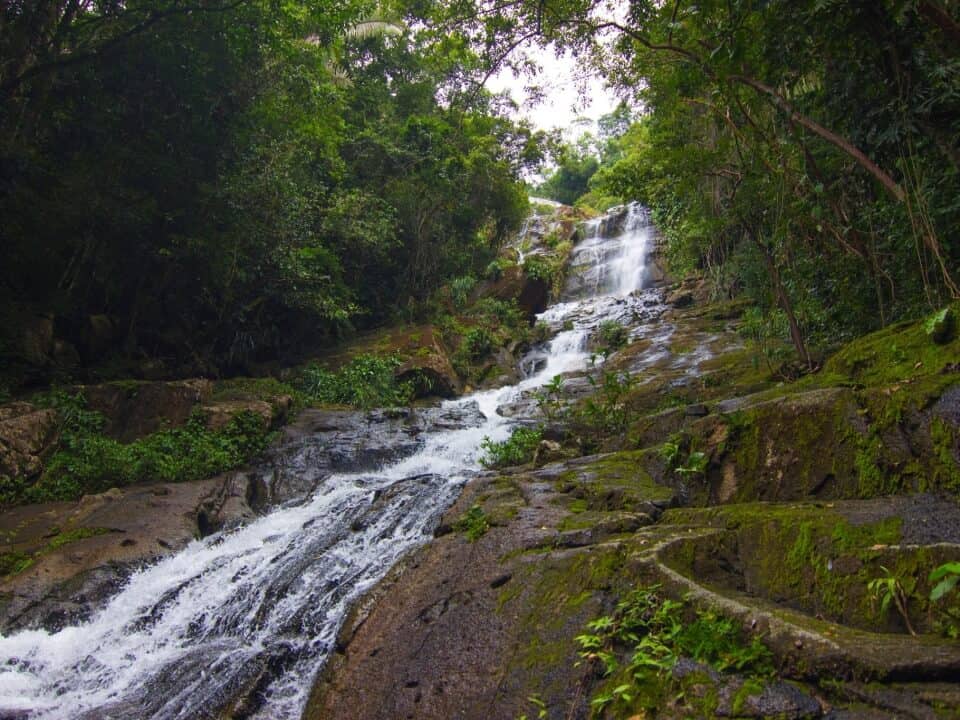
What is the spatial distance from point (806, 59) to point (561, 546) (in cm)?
491

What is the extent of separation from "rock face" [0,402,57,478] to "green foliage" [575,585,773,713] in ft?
30.5

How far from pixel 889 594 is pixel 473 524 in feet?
11.4

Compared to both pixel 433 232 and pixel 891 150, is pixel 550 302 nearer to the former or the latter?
pixel 433 232

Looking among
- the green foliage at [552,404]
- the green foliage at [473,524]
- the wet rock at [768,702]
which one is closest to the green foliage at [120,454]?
the green foliage at [552,404]

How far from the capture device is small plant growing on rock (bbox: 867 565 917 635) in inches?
104

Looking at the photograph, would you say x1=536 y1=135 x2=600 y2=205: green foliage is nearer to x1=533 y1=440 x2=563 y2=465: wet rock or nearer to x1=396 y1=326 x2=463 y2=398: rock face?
x1=396 y1=326 x2=463 y2=398: rock face

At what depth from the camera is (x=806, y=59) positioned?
5.47m

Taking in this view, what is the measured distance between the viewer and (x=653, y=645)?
3016 mm

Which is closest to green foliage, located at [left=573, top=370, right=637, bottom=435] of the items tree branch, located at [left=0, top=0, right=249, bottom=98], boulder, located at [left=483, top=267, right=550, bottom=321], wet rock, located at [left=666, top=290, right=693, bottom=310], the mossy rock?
the mossy rock

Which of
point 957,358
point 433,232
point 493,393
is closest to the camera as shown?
point 957,358

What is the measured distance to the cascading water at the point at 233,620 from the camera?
496 centimetres

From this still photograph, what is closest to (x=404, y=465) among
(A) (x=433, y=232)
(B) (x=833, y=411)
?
(B) (x=833, y=411)

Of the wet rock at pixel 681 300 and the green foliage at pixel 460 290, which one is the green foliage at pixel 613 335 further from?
the green foliage at pixel 460 290

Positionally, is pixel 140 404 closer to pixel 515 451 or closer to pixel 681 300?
pixel 515 451
